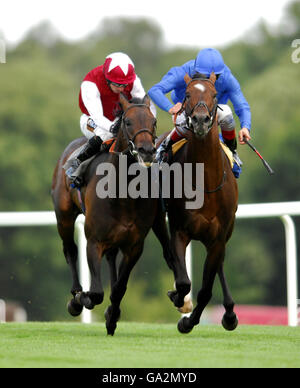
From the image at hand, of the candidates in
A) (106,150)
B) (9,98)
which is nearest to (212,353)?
(106,150)

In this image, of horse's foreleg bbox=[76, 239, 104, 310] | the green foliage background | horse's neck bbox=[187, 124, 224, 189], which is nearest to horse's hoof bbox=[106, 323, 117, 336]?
horse's foreleg bbox=[76, 239, 104, 310]

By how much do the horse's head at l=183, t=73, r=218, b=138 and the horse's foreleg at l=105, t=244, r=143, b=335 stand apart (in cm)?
104

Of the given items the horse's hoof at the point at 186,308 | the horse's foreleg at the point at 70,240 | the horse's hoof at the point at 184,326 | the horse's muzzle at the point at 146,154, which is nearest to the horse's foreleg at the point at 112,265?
the horse's foreleg at the point at 70,240

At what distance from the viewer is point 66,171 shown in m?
7.85

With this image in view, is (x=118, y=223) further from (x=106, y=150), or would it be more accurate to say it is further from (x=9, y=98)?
(x=9, y=98)

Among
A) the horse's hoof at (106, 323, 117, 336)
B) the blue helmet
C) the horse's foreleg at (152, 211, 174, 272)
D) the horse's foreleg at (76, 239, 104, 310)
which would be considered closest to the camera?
the horse's foreleg at (76, 239, 104, 310)

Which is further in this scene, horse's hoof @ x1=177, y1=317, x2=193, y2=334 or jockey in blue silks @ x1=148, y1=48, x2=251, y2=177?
horse's hoof @ x1=177, y1=317, x2=193, y2=334

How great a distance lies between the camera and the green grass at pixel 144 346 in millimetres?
5676

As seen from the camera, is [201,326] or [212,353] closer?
[212,353]

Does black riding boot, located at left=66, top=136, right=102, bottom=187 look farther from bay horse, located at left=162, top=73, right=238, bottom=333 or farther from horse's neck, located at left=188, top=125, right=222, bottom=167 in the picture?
horse's neck, located at left=188, top=125, right=222, bottom=167

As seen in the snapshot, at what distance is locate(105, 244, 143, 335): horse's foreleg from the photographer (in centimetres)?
716

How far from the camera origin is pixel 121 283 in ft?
23.8

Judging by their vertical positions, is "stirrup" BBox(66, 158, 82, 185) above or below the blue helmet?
below

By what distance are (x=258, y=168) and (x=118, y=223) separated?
3162 cm
